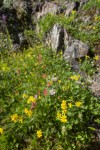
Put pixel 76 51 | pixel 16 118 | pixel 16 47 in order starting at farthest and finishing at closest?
pixel 16 47
pixel 76 51
pixel 16 118

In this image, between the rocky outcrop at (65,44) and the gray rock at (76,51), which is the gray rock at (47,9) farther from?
the gray rock at (76,51)

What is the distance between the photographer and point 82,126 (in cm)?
466

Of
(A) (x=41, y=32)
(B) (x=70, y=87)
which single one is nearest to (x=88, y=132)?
(B) (x=70, y=87)

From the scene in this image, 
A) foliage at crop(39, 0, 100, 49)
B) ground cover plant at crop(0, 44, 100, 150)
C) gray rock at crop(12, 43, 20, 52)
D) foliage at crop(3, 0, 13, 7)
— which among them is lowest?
gray rock at crop(12, 43, 20, 52)

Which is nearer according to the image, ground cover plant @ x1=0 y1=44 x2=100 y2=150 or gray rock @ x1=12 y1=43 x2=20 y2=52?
ground cover plant @ x1=0 y1=44 x2=100 y2=150

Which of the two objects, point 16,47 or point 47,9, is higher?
point 47,9

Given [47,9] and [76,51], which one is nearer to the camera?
[76,51]

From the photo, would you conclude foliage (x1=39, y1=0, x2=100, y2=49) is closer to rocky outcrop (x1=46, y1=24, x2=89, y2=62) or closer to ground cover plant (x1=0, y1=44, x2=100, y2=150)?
rocky outcrop (x1=46, y1=24, x2=89, y2=62)

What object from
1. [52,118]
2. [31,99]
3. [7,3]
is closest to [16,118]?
[31,99]

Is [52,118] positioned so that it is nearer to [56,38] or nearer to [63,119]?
[63,119]

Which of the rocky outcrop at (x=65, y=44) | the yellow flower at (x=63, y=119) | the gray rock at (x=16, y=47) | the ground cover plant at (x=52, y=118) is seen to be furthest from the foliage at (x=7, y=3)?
the yellow flower at (x=63, y=119)

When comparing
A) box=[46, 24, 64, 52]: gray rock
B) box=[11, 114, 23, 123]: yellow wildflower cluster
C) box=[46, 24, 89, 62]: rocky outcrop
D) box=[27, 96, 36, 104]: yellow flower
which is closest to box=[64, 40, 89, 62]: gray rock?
box=[46, 24, 89, 62]: rocky outcrop

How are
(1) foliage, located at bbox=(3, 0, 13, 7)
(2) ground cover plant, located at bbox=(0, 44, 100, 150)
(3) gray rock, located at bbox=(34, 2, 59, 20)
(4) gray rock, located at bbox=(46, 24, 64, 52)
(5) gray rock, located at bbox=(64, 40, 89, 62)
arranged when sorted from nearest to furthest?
(2) ground cover plant, located at bbox=(0, 44, 100, 150), (5) gray rock, located at bbox=(64, 40, 89, 62), (4) gray rock, located at bbox=(46, 24, 64, 52), (3) gray rock, located at bbox=(34, 2, 59, 20), (1) foliage, located at bbox=(3, 0, 13, 7)

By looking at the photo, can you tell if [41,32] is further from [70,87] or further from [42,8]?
[70,87]
